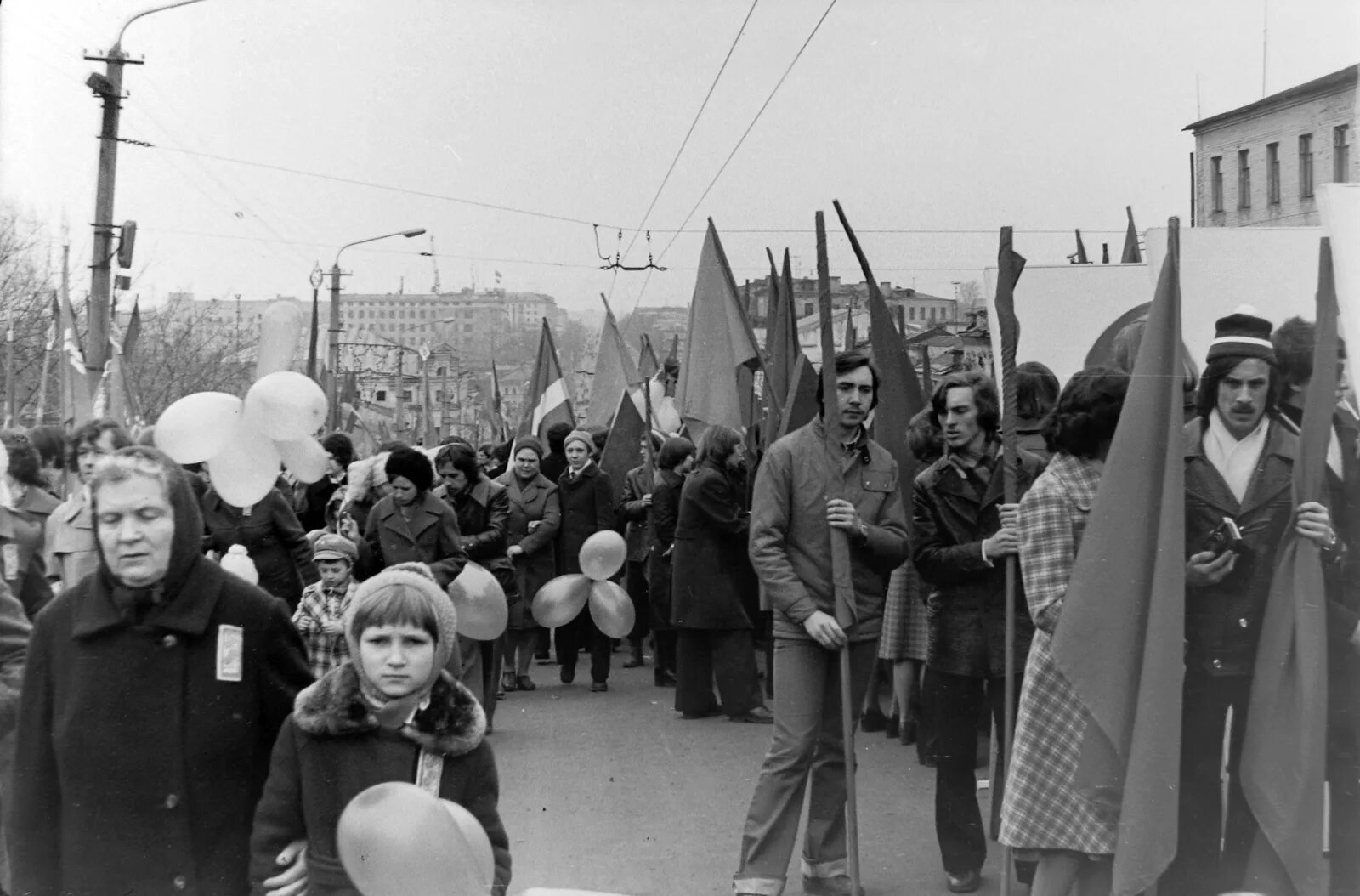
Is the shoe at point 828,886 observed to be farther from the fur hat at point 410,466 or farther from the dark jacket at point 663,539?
the dark jacket at point 663,539

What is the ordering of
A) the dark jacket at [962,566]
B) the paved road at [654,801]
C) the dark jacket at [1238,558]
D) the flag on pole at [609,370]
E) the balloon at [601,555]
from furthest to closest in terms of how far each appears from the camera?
1. the flag on pole at [609,370]
2. the balloon at [601,555]
3. the paved road at [654,801]
4. the dark jacket at [962,566]
5. the dark jacket at [1238,558]

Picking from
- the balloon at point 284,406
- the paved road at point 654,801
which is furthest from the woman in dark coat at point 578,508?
the balloon at point 284,406

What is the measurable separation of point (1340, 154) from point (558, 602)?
5.74 metres

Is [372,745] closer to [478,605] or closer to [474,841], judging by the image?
[474,841]

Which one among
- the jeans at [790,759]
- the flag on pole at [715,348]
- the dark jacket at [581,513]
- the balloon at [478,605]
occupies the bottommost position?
the jeans at [790,759]

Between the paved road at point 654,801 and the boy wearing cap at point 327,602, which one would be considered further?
the boy wearing cap at point 327,602

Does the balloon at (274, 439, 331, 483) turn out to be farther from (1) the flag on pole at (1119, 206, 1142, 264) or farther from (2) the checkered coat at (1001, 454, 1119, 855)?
(1) the flag on pole at (1119, 206, 1142, 264)

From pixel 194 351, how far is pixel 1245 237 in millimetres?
5744

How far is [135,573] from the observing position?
10.9 feet

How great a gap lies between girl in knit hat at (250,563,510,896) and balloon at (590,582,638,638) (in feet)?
21.7

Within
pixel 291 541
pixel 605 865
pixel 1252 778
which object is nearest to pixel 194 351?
pixel 291 541

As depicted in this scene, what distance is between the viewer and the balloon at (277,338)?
18.9 ft

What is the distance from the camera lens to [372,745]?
335 centimetres

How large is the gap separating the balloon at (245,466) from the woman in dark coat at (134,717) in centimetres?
183
